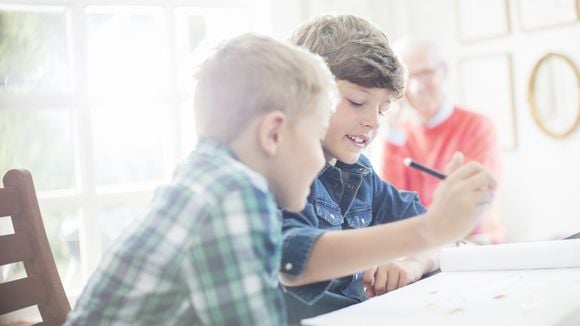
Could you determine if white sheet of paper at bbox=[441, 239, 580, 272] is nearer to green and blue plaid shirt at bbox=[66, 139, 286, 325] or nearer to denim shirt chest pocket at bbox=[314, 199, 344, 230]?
denim shirt chest pocket at bbox=[314, 199, 344, 230]

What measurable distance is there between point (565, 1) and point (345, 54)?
81.7 inches

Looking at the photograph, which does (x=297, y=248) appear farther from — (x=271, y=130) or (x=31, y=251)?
(x=31, y=251)

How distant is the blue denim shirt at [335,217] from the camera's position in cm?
93

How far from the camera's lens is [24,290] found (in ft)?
3.84

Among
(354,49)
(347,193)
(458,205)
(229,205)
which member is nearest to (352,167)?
(347,193)

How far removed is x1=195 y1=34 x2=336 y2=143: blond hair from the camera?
33.5 inches

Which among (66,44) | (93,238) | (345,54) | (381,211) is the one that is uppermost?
(66,44)

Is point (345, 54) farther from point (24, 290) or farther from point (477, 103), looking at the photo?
point (477, 103)

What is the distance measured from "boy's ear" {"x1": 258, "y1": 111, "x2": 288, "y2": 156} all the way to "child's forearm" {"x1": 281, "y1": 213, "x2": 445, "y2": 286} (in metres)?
0.14

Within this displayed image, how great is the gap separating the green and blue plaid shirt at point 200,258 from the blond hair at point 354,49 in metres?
0.41

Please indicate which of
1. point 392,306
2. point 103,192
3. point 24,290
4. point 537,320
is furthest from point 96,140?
point 537,320

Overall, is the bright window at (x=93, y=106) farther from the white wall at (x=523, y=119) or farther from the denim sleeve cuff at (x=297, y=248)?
the denim sleeve cuff at (x=297, y=248)

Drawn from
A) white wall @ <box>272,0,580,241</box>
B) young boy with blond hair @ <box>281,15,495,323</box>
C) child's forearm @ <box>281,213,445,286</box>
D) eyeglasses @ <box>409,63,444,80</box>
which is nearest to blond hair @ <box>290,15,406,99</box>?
young boy with blond hair @ <box>281,15,495,323</box>

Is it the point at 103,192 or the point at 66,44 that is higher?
the point at 66,44
